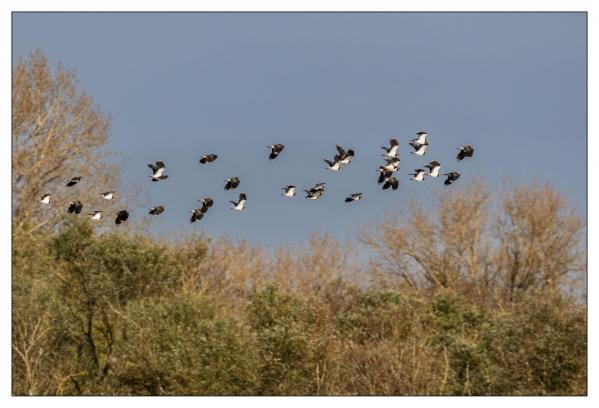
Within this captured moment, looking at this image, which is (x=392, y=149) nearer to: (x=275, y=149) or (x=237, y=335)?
(x=275, y=149)

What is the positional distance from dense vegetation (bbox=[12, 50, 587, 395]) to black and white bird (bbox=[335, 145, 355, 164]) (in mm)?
10448

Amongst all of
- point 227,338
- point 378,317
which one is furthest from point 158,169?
point 378,317

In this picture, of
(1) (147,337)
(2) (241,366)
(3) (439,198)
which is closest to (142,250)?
(1) (147,337)

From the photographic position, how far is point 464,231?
164 ft

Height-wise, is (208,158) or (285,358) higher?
(208,158)

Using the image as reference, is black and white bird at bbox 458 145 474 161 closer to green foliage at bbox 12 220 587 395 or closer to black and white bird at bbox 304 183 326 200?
black and white bird at bbox 304 183 326 200

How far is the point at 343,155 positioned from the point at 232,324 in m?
12.0

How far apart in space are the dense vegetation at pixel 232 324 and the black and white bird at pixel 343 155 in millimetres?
10448

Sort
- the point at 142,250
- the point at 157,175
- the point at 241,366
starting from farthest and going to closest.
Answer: the point at 142,250 < the point at 241,366 < the point at 157,175

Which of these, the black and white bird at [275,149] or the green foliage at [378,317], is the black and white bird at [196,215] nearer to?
the black and white bird at [275,149]

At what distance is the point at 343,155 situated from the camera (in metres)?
17.7
